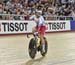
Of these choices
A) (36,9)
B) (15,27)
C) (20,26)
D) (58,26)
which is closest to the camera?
(15,27)

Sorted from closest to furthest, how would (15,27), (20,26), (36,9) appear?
1. (15,27)
2. (20,26)
3. (36,9)

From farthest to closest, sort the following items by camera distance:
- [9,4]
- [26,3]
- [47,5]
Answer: [47,5]
[26,3]
[9,4]

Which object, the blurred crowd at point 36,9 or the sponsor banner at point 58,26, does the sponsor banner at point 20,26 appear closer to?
the sponsor banner at point 58,26

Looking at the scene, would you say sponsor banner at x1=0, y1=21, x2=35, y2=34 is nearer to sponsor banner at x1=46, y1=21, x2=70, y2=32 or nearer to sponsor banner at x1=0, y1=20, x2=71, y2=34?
sponsor banner at x1=0, y1=20, x2=71, y2=34

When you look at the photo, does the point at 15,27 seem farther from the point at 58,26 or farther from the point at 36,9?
the point at 58,26

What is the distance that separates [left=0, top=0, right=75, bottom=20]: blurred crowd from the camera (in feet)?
62.4

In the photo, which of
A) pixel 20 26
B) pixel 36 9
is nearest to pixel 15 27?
pixel 20 26

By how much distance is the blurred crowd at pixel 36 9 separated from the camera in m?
19.0

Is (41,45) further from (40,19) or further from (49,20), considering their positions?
(49,20)

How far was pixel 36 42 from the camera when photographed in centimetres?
956

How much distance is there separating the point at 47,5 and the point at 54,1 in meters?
2.18

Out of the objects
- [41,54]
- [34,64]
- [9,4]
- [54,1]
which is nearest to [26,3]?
[9,4]

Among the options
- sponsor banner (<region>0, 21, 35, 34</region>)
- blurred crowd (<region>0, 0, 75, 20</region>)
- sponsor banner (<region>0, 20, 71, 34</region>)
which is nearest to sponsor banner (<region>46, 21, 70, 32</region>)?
sponsor banner (<region>0, 20, 71, 34</region>)

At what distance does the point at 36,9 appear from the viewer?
830 inches
